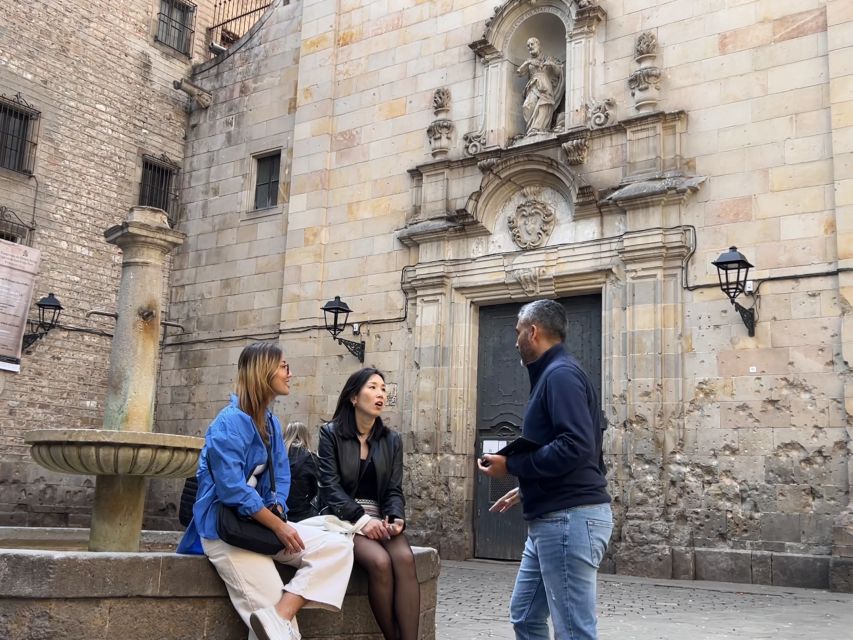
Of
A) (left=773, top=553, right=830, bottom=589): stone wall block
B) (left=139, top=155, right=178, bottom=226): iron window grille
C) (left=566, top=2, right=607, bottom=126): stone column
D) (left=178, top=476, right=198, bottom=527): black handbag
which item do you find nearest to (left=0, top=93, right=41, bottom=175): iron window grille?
(left=139, top=155, right=178, bottom=226): iron window grille

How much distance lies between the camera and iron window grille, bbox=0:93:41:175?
50.8 ft

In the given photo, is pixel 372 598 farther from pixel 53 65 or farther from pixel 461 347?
pixel 53 65

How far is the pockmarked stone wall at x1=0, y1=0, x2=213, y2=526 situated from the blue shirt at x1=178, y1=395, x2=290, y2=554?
1222 centimetres

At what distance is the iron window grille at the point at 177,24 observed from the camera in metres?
18.4

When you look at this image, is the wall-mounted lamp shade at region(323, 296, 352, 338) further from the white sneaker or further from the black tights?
the white sneaker

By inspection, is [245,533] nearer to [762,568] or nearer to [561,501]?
[561,501]

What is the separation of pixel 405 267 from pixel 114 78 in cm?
758

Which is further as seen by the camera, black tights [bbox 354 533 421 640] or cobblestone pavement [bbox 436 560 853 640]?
cobblestone pavement [bbox 436 560 853 640]

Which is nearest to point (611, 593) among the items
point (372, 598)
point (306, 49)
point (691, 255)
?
point (691, 255)

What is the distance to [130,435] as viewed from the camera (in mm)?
5871

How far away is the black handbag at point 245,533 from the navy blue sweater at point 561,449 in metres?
1.23

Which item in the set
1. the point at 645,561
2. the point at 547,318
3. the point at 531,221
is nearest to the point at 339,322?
the point at 531,221

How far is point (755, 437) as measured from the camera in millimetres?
10375

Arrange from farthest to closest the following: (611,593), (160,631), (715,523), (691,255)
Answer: (691,255) < (715,523) < (611,593) < (160,631)
